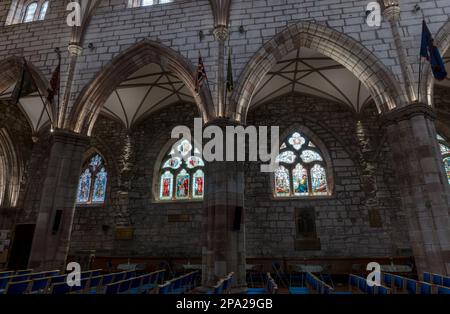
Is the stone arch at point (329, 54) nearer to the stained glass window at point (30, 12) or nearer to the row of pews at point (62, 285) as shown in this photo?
the row of pews at point (62, 285)

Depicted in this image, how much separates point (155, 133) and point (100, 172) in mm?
3408

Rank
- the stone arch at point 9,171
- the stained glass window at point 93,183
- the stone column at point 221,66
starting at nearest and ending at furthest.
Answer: the stone column at point 221,66
the stained glass window at point 93,183
the stone arch at point 9,171

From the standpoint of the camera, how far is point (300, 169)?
1224 cm

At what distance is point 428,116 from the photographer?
7227mm

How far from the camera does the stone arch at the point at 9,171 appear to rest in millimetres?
13867

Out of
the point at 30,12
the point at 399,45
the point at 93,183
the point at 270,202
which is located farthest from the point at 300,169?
the point at 30,12

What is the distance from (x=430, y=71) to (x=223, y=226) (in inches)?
283

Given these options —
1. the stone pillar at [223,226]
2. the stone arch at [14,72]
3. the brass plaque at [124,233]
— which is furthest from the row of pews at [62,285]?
the stone arch at [14,72]

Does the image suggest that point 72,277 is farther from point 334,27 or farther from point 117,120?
point 117,120

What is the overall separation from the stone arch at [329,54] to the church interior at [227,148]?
0.05 m

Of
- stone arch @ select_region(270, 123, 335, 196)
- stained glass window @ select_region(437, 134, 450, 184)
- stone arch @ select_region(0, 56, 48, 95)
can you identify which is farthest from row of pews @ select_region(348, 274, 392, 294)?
stone arch @ select_region(0, 56, 48, 95)

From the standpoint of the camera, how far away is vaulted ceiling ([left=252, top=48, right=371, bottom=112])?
431 inches
